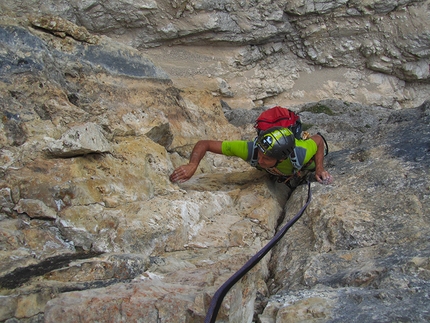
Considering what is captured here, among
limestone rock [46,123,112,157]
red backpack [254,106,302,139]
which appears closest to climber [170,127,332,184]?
red backpack [254,106,302,139]

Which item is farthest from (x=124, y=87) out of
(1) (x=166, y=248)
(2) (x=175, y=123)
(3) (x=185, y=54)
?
(3) (x=185, y=54)

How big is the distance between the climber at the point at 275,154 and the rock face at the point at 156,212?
0.22 m

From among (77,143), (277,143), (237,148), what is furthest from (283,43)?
(77,143)

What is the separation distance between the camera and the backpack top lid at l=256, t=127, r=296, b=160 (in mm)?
4383

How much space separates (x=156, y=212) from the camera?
12.4 ft

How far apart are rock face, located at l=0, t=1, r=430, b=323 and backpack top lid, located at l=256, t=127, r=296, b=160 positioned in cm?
63

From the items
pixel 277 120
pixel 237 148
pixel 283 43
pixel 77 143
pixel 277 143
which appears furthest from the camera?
pixel 283 43

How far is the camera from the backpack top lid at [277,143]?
4383 mm

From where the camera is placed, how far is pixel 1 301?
235 centimetres

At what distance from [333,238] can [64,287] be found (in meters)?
2.41

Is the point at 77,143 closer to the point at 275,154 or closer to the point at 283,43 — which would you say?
the point at 275,154

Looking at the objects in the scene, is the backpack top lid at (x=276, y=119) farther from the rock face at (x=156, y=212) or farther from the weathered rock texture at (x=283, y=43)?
the weathered rock texture at (x=283, y=43)

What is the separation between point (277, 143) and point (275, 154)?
0.13 meters

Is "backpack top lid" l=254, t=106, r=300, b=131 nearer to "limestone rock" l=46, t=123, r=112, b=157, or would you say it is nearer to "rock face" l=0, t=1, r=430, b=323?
"rock face" l=0, t=1, r=430, b=323
